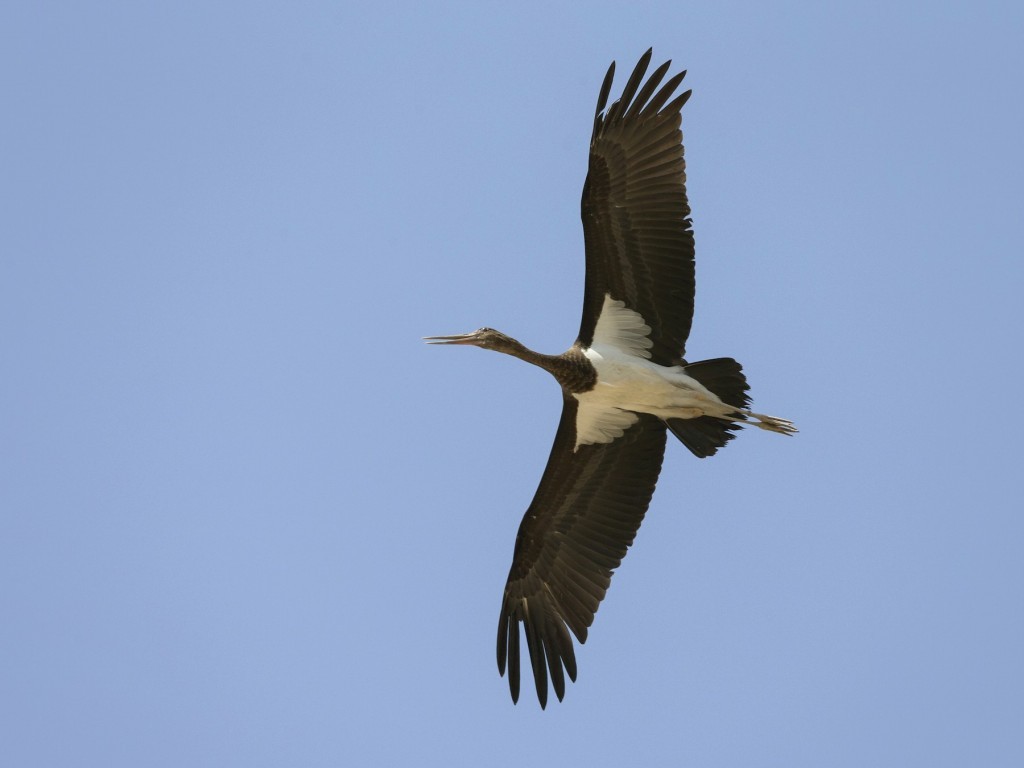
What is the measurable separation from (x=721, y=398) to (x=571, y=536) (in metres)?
2.12

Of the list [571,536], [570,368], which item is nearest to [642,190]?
[570,368]

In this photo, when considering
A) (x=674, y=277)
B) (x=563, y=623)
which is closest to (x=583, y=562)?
(x=563, y=623)

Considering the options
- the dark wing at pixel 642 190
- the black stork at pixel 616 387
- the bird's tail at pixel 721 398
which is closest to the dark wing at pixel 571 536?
the black stork at pixel 616 387

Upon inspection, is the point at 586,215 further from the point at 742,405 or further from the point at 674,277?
the point at 742,405

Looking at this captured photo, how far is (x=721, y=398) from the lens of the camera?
13508 mm

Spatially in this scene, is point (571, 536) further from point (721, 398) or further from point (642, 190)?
point (642, 190)

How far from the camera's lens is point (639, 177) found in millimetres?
13531

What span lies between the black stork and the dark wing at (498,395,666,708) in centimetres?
1

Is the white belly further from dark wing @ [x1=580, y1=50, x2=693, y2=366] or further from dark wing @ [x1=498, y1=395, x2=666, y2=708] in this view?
dark wing @ [x1=580, y1=50, x2=693, y2=366]

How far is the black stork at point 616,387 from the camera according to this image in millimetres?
13516

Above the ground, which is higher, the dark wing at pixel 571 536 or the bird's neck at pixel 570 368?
the bird's neck at pixel 570 368

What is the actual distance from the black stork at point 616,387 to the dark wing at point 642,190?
0.4 inches

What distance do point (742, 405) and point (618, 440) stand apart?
140 cm

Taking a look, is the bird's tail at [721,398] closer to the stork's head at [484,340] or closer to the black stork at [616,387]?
the black stork at [616,387]
